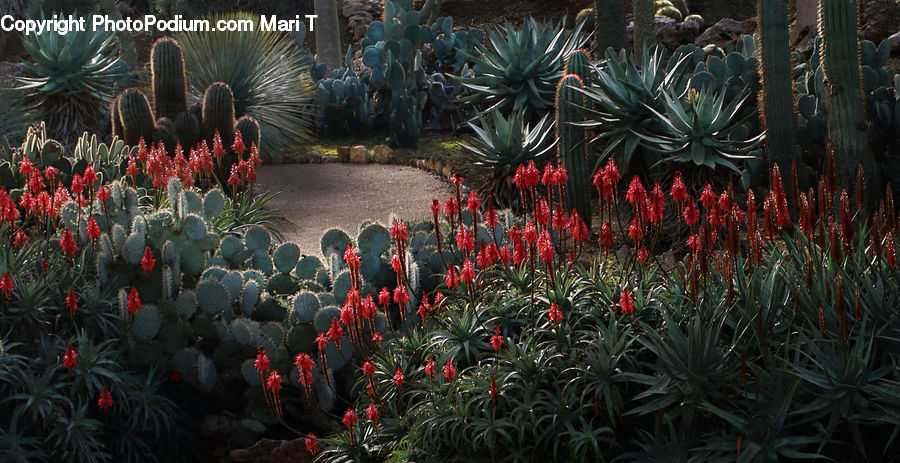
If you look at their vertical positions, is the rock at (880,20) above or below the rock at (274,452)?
above

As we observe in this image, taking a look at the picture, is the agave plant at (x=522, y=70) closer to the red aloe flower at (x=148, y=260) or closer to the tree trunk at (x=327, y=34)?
the red aloe flower at (x=148, y=260)

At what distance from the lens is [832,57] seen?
7.49 meters

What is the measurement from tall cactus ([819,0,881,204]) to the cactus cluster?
513 cm

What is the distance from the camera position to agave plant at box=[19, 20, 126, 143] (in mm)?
12609

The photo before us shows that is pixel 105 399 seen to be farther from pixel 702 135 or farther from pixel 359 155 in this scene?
pixel 359 155

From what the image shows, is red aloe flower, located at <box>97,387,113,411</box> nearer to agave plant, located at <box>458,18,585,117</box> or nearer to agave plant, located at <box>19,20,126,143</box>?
agave plant, located at <box>458,18,585,117</box>

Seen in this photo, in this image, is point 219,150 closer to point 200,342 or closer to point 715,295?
point 200,342

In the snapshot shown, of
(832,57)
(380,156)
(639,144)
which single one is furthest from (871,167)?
(380,156)

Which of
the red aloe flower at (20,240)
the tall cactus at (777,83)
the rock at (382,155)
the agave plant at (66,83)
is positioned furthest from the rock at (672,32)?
the red aloe flower at (20,240)

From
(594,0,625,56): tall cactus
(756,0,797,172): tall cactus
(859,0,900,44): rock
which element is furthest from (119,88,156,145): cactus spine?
(859,0,900,44): rock

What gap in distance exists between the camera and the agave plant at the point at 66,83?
41.4 ft

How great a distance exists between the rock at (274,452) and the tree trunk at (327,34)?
43.5ft

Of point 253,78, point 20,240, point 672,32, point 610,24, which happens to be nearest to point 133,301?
point 20,240

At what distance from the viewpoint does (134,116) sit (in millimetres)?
9664
